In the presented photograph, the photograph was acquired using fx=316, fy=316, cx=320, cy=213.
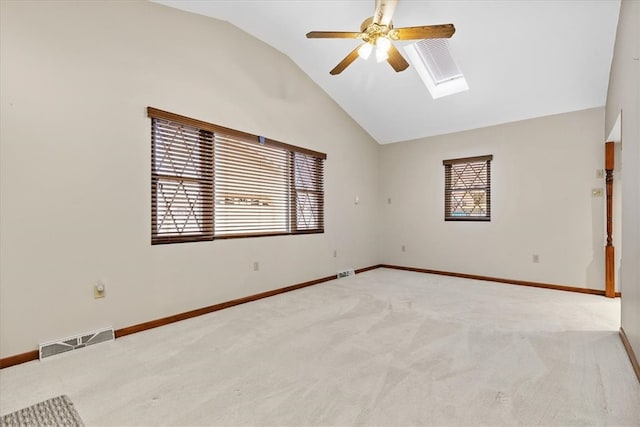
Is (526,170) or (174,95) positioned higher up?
(174,95)

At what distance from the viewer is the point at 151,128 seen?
3.05 meters

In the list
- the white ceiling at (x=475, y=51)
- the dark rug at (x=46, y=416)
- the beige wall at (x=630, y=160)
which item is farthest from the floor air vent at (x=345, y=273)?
the dark rug at (x=46, y=416)

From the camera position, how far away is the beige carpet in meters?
1.72

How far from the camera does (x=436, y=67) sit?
14.7ft

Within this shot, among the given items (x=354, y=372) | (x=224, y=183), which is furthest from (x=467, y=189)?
(x=354, y=372)

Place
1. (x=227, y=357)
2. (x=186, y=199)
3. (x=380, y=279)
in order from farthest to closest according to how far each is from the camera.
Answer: (x=380, y=279) → (x=186, y=199) → (x=227, y=357)

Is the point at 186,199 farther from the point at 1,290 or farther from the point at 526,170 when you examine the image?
the point at 526,170

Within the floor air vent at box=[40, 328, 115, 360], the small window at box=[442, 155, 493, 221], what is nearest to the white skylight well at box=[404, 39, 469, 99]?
the small window at box=[442, 155, 493, 221]

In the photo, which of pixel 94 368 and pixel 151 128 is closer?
pixel 94 368

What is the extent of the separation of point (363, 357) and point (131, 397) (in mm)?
1524

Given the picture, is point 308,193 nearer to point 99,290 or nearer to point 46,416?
point 99,290

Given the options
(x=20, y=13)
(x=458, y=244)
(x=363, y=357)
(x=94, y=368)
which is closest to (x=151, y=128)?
(x=20, y=13)

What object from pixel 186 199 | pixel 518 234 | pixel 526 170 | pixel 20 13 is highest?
pixel 20 13

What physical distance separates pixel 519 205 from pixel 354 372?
13.1ft
